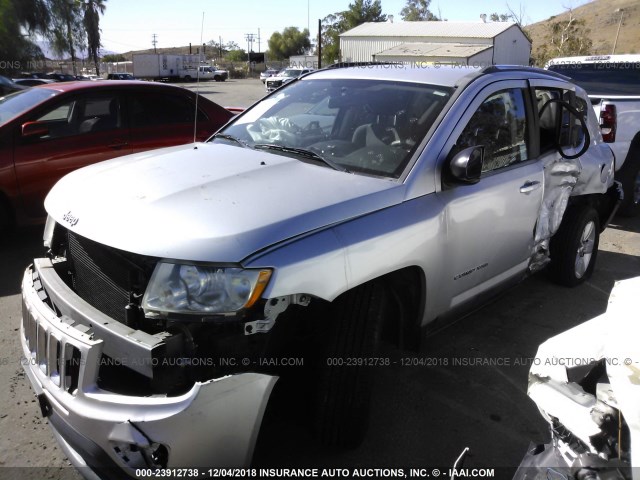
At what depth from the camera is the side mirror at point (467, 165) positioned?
2855mm

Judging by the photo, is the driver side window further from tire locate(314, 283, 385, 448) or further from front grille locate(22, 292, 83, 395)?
front grille locate(22, 292, 83, 395)

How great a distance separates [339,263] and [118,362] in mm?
956

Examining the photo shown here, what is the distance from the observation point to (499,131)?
3561 mm

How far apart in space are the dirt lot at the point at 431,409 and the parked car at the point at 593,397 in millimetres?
1049

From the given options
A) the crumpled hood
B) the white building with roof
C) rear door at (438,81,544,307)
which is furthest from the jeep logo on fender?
the white building with roof

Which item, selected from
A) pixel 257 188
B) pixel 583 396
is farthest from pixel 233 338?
pixel 583 396

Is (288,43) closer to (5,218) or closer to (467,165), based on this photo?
(5,218)

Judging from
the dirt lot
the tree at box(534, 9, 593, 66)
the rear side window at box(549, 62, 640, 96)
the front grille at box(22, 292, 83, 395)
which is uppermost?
the tree at box(534, 9, 593, 66)

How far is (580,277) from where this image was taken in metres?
5.00

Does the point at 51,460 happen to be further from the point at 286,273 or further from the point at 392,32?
the point at 392,32

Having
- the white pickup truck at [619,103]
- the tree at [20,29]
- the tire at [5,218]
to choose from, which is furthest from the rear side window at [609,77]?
the tree at [20,29]

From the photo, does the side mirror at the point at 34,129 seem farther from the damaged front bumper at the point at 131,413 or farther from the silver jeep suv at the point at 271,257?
the damaged front bumper at the point at 131,413

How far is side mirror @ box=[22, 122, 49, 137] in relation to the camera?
5387 millimetres

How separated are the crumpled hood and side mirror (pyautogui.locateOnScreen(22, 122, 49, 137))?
9.30ft
